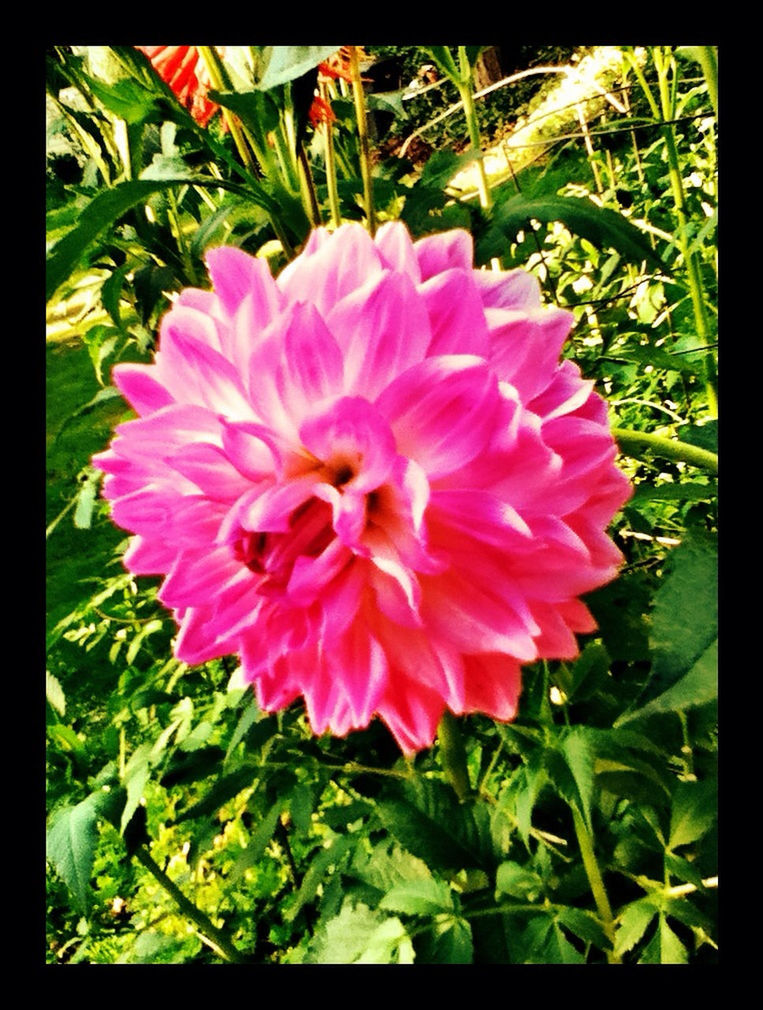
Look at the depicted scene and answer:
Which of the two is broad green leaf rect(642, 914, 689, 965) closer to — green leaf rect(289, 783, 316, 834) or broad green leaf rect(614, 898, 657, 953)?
broad green leaf rect(614, 898, 657, 953)

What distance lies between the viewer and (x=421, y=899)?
61cm

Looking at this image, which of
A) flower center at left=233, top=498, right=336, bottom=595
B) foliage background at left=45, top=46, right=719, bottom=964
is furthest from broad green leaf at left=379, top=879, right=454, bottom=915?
flower center at left=233, top=498, right=336, bottom=595

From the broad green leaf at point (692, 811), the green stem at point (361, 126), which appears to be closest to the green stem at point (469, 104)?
the green stem at point (361, 126)

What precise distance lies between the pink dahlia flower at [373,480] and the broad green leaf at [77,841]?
0.34m

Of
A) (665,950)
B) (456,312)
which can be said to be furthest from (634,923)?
(456,312)

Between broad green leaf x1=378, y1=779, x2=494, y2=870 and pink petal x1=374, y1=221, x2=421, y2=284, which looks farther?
broad green leaf x1=378, y1=779, x2=494, y2=870

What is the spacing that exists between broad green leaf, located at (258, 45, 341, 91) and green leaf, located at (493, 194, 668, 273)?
23 cm

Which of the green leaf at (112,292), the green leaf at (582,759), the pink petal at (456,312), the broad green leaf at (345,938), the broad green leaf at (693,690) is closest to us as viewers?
the broad green leaf at (693,690)

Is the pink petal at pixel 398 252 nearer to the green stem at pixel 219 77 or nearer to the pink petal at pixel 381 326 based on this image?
the pink petal at pixel 381 326

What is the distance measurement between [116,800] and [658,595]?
58 centimetres

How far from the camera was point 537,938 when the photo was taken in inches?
23.2

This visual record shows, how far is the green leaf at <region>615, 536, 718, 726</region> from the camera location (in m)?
0.33

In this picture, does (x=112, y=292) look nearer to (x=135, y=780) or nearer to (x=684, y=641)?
(x=135, y=780)

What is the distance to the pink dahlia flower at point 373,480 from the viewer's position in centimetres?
42
